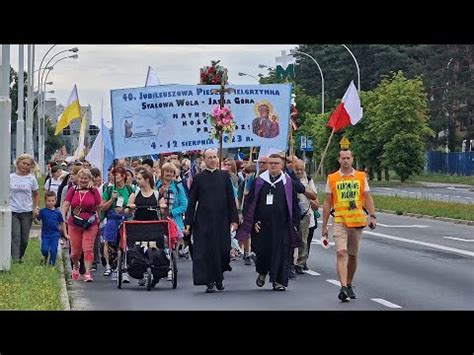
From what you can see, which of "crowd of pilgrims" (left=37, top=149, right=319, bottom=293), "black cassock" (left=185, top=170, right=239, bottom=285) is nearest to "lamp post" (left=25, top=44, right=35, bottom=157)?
"crowd of pilgrims" (left=37, top=149, right=319, bottom=293)

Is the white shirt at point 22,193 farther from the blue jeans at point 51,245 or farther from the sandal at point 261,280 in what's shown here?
the sandal at point 261,280

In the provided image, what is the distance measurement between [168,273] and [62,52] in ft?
206

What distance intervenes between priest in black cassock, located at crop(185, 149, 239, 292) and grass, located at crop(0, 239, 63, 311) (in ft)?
6.25

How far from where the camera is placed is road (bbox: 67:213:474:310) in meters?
15.1

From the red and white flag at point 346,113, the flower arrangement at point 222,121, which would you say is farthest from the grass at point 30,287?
the red and white flag at point 346,113

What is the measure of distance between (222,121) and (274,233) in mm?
2410

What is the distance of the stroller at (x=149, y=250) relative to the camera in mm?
16875

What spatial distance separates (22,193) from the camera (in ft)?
62.9

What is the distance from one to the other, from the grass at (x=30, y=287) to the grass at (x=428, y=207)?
17.2m

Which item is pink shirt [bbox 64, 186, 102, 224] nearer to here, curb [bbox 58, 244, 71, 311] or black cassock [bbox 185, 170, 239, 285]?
curb [bbox 58, 244, 71, 311]

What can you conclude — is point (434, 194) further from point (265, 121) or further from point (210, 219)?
point (210, 219)

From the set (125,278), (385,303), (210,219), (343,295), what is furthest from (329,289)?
(125,278)
